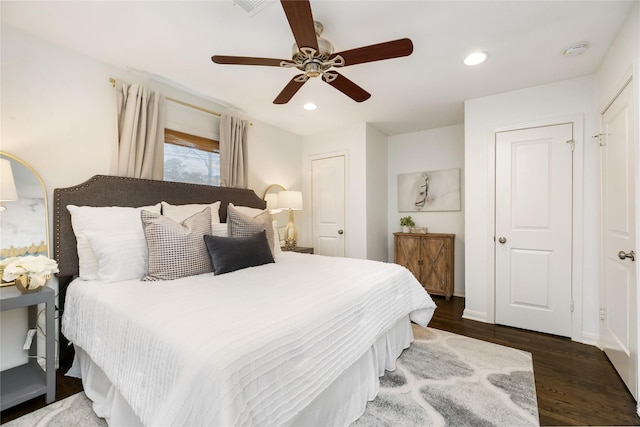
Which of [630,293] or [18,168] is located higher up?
[18,168]

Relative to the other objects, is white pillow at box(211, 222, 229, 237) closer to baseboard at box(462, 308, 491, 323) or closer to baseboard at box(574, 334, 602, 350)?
baseboard at box(462, 308, 491, 323)

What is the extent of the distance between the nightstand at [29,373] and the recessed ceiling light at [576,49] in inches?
159

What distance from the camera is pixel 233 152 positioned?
338 centimetres

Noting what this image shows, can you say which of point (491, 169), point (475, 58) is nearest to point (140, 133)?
point (475, 58)

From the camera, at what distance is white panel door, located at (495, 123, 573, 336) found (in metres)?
2.70

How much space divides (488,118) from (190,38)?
3.00m

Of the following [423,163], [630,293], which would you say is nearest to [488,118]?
[423,163]

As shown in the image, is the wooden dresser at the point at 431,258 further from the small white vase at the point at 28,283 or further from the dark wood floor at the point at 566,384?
the small white vase at the point at 28,283

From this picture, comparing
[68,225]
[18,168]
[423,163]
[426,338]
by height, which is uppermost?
[423,163]

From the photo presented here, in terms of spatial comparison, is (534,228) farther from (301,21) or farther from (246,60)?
(246,60)

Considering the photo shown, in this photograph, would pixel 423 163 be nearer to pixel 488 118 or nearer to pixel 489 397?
pixel 488 118

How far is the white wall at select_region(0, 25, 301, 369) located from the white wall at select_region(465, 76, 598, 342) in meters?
3.54

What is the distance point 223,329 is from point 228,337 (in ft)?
0.22

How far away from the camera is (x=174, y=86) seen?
2.86 m
